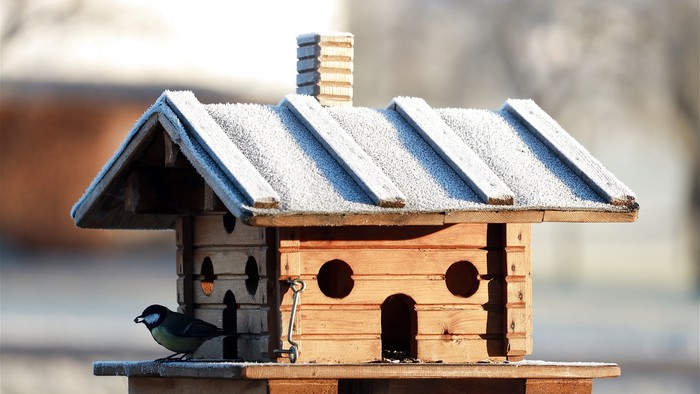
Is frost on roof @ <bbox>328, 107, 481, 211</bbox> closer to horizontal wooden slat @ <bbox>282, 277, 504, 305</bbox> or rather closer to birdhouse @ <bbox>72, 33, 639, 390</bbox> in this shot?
birdhouse @ <bbox>72, 33, 639, 390</bbox>

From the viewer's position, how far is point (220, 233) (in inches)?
257

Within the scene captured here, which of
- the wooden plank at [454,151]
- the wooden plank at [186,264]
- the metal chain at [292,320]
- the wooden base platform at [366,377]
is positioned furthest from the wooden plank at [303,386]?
the wooden plank at [186,264]

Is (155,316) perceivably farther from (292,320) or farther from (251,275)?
(292,320)

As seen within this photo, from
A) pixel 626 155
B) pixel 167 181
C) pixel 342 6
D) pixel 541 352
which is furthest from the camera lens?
pixel 626 155

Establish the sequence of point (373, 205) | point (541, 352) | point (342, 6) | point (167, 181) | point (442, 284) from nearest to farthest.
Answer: point (373, 205) → point (442, 284) → point (167, 181) → point (541, 352) → point (342, 6)

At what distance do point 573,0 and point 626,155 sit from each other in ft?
18.9

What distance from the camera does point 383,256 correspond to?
6.08 meters

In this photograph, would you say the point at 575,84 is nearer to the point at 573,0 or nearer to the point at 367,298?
the point at 573,0

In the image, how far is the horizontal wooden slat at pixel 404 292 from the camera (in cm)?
598

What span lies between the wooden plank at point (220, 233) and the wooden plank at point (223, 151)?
0.30 meters

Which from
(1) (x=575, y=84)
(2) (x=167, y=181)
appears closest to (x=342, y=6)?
(1) (x=575, y=84)

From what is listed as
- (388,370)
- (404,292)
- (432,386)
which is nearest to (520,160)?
(404,292)

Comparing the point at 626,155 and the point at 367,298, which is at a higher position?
the point at 626,155

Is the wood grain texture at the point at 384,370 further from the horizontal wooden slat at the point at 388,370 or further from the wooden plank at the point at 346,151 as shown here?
the wooden plank at the point at 346,151
